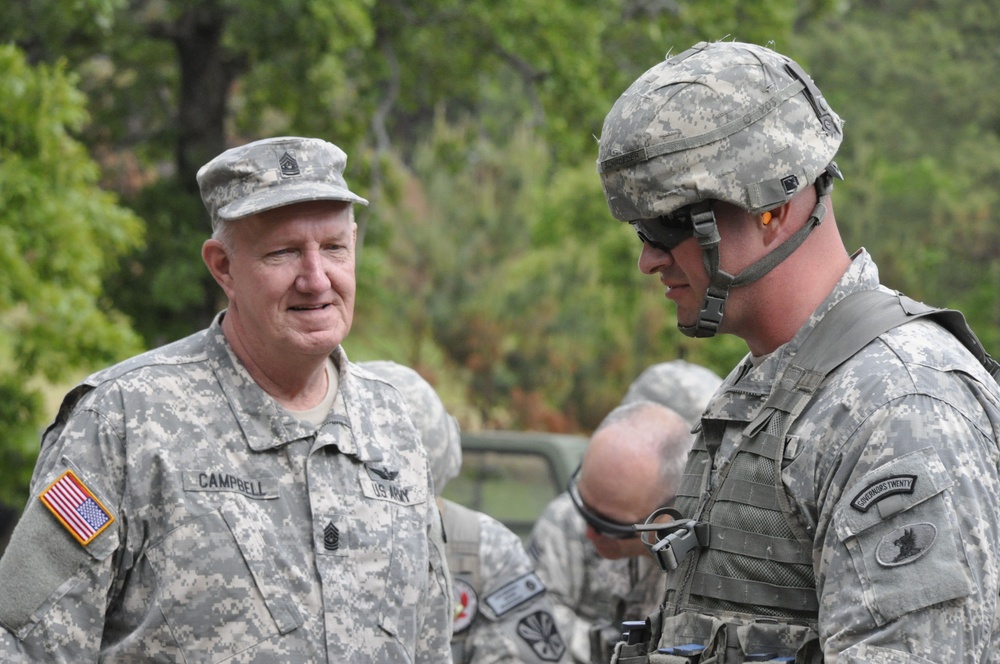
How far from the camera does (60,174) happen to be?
7.34 meters

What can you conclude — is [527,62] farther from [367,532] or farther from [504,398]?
[367,532]

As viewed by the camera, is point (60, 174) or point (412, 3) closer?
point (60, 174)

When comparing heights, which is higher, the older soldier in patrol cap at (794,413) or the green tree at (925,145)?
the green tree at (925,145)

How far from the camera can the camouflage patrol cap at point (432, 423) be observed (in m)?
4.12

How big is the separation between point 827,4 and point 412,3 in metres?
5.85

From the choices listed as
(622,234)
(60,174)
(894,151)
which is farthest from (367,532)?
(894,151)

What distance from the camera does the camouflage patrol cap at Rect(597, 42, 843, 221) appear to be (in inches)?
98.9

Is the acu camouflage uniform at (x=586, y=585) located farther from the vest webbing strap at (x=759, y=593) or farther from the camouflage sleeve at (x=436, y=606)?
the vest webbing strap at (x=759, y=593)

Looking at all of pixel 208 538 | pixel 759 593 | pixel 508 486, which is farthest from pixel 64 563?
pixel 508 486

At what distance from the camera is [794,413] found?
2.42m

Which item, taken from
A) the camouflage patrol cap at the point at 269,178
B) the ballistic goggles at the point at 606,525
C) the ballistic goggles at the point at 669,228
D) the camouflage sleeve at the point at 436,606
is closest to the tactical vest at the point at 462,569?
the ballistic goggles at the point at 606,525

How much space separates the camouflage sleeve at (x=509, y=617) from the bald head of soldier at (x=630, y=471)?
32cm

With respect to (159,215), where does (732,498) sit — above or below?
below

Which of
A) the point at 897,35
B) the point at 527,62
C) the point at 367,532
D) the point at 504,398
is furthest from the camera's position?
the point at 897,35
